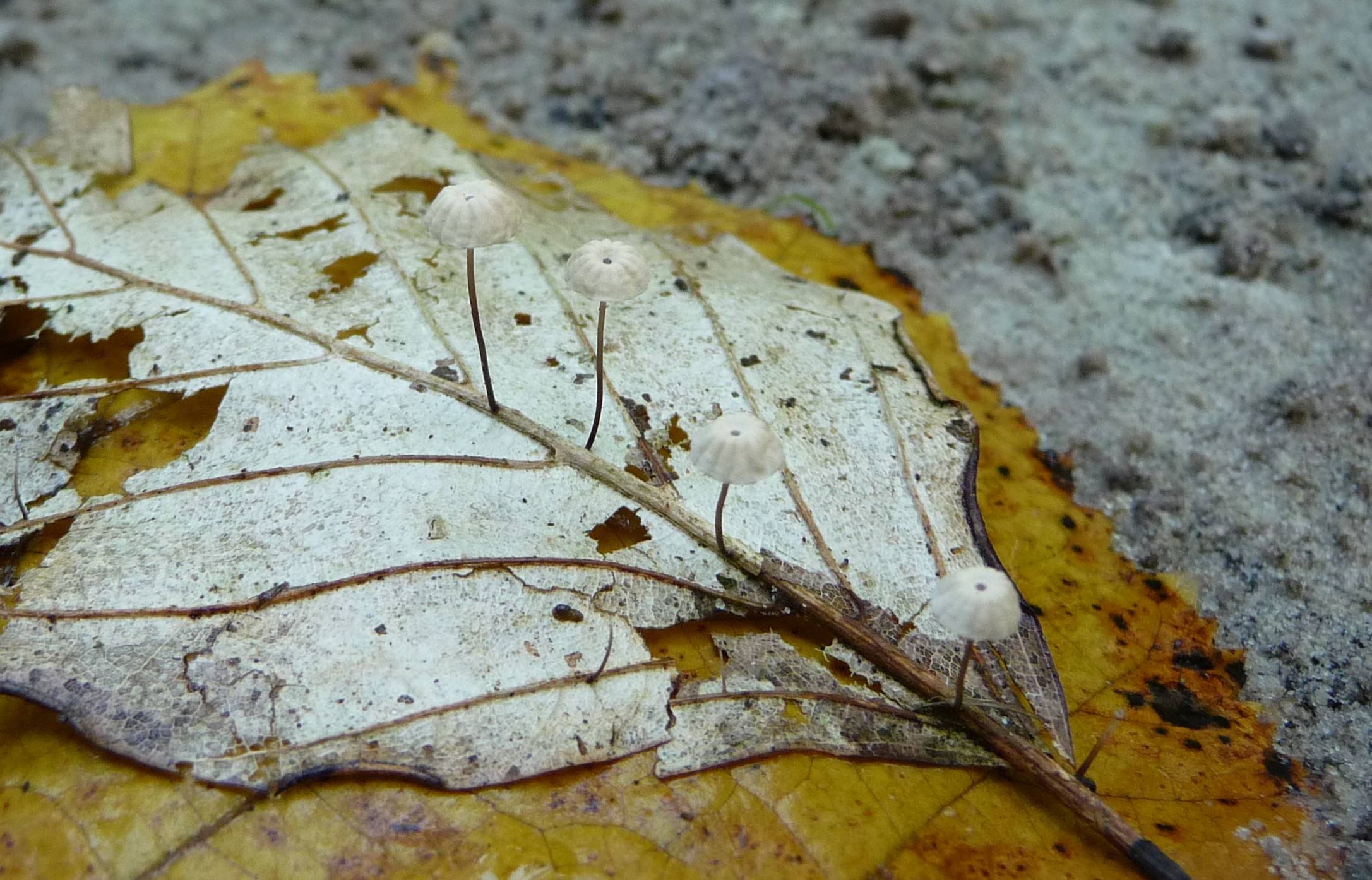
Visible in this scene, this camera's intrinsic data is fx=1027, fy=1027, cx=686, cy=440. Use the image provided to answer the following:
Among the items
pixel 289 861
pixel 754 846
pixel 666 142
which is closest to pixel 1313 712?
pixel 754 846

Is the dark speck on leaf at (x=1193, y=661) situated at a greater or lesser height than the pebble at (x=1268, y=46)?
lesser

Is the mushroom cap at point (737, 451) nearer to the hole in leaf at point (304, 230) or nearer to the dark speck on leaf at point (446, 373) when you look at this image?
the dark speck on leaf at point (446, 373)

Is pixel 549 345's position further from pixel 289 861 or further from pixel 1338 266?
pixel 1338 266

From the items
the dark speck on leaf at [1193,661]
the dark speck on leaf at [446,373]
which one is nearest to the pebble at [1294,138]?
the dark speck on leaf at [1193,661]

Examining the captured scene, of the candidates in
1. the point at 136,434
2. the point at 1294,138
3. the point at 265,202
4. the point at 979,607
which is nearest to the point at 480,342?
the point at 136,434

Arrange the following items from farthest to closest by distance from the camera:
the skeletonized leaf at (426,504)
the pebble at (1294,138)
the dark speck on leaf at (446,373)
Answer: the pebble at (1294,138) → the dark speck on leaf at (446,373) → the skeletonized leaf at (426,504)

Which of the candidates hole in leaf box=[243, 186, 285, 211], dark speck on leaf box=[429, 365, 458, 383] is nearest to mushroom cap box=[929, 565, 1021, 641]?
dark speck on leaf box=[429, 365, 458, 383]

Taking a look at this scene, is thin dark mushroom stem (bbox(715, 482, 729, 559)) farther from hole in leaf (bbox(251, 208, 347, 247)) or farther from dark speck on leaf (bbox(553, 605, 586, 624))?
hole in leaf (bbox(251, 208, 347, 247))
